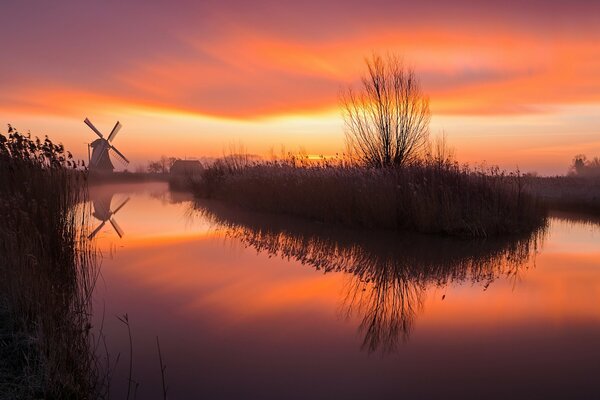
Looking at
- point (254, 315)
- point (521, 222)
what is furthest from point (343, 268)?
point (521, 222)

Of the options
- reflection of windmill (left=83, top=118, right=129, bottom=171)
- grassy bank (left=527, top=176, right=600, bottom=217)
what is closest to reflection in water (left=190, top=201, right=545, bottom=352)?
grassy bank (left=527, top=176, right=600, bottom=217)

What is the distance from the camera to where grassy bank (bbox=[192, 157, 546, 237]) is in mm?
10617

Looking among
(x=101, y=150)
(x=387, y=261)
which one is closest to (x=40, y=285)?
(x=387, y=261)

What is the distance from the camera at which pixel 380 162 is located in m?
16.6

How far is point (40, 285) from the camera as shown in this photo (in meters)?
3.99

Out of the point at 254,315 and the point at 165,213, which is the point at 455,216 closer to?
the point at 254,315

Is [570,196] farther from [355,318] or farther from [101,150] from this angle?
[101,150]

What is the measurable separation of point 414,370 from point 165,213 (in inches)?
536

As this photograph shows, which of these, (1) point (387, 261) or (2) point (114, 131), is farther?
(2) point (114, 131)

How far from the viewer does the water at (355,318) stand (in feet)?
11.5

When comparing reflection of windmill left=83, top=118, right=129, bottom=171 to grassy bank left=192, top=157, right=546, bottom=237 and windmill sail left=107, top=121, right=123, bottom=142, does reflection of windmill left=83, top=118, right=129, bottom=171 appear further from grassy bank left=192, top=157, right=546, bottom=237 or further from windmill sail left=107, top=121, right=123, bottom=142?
grassy bank left=192, top=157, right=546, bottom=237

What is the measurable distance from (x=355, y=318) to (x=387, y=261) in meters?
2.89

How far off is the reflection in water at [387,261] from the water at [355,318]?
0.11 ft

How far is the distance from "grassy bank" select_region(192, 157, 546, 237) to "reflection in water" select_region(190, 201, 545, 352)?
0.66m
